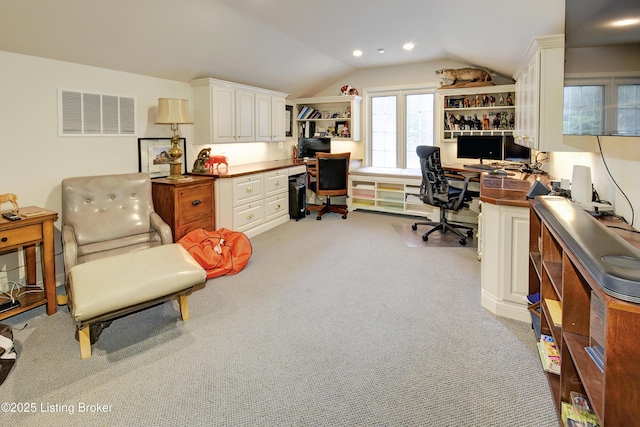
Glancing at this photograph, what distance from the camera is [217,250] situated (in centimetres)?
365

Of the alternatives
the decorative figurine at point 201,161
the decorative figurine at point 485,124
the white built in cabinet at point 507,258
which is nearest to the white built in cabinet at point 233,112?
the decorative figurine at point 201,161

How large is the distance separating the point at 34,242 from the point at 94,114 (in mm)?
1435

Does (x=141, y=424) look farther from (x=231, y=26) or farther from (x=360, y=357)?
(x=231, y=26)

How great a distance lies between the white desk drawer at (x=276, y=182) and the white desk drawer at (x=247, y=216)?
0.95ft

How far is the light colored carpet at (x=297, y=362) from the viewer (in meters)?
1.78

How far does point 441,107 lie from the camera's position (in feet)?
18.5

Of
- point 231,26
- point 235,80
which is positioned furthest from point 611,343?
point 235,80

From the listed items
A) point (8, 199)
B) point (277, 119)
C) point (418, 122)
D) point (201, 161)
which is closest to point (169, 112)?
point (201, 161)

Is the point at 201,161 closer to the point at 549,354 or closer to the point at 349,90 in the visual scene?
the point at 349,90

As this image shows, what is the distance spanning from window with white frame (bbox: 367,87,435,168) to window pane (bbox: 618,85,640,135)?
4.82 metres

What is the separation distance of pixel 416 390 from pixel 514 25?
295cm

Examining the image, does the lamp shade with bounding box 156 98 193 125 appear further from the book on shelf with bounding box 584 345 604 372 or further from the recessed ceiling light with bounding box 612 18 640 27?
the book on shelf with bounding box 584 345 604 372

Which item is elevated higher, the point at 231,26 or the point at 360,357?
the point at 231,26

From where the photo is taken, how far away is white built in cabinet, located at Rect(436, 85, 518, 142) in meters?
5.28
